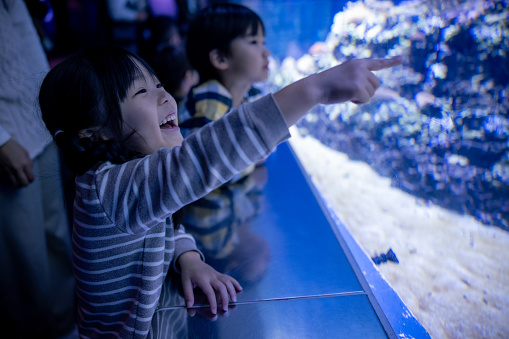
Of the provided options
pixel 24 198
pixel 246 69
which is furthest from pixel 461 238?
pixel 24 198

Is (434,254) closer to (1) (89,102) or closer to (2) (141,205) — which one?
(2) (141,205)

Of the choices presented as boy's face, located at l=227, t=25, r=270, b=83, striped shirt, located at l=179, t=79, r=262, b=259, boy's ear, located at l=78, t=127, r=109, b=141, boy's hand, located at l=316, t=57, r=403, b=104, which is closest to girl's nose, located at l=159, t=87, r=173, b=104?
boy's ear, located at l=78, t=127, r=109, b=141

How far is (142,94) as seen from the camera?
0.41 meters

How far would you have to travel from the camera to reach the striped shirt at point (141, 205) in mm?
324

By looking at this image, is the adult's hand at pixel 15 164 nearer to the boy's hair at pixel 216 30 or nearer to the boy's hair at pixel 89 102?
the boy's hair at pixel 89 102

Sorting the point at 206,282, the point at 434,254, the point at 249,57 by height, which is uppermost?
the point at 249,57

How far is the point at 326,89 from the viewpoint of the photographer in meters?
0.33

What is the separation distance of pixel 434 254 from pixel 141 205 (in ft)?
2.23

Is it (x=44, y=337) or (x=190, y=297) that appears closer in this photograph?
(x=190, y=297)

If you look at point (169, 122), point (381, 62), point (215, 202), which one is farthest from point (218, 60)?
point (381, 62)

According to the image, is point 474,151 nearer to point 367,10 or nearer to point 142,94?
point 367,10

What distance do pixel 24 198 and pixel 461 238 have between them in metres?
1.24

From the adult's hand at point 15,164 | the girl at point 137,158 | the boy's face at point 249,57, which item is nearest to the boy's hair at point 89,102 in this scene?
the girl at point 137,158

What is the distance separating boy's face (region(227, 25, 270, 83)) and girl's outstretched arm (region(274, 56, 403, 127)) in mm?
621
